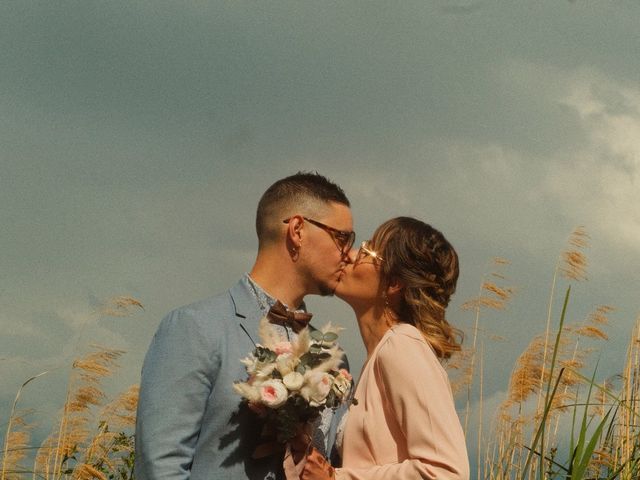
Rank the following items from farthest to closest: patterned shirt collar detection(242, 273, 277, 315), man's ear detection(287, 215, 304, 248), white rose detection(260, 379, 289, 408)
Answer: man's ear detection(287, 215, 304, 248), patterned shirt collar detection(242, 273, 277, 315), white rose detection(260, 379, 289, 408)

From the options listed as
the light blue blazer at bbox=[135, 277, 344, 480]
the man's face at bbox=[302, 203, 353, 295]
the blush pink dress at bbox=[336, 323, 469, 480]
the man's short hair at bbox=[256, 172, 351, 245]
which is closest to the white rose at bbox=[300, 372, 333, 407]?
the light blue blazer at bbox=[135, 277, 344, 480]

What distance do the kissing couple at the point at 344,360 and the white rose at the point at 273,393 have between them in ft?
0.65

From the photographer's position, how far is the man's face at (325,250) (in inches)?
149

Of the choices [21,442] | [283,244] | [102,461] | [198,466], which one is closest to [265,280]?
[283,244]

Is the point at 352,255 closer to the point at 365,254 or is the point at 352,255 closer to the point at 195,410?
the point at 365,254

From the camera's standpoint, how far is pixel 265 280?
12.1 feet

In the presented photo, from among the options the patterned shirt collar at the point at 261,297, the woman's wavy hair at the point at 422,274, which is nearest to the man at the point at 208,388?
the patterned shirt collar at the point at 261,297

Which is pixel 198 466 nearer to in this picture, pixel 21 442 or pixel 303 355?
pixel 303 355

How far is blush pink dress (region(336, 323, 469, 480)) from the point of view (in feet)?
11.2

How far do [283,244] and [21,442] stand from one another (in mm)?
4794

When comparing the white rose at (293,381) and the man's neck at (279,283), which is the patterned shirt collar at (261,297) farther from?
the white rose at (293,381)

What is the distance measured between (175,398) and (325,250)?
1069mm

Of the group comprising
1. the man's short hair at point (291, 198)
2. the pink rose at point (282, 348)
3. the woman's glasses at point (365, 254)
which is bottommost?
the pink rose at point (282, 348)

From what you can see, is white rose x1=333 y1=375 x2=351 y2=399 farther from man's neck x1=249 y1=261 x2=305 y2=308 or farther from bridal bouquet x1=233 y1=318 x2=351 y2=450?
man's neck x1=249 y1=261 x2=305 y2=308
